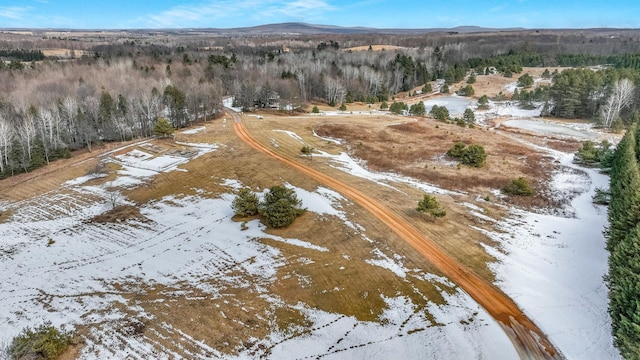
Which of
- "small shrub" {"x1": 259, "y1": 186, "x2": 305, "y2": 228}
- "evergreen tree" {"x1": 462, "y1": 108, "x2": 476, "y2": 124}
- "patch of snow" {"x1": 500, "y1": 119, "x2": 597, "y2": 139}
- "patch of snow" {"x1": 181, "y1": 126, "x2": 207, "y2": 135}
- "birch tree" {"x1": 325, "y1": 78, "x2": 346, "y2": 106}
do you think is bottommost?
"small shrub" {"x1": 259, "y1": 186, "x2": 305, "y2": 228}

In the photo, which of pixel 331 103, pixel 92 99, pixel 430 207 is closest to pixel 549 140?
pixel 430 207

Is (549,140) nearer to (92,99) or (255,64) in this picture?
(92,99)

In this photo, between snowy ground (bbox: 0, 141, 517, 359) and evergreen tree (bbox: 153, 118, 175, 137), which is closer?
snowy ground (bbox: 0, 141, 517, 359)

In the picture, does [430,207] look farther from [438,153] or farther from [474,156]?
[438,153]

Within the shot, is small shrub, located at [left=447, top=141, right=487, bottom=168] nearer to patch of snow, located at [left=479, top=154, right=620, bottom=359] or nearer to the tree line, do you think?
patch of snow, located at [left=479, top=154, right=620, bottom=359]

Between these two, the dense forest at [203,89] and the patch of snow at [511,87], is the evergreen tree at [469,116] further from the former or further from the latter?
the patch of snow at [511,87]

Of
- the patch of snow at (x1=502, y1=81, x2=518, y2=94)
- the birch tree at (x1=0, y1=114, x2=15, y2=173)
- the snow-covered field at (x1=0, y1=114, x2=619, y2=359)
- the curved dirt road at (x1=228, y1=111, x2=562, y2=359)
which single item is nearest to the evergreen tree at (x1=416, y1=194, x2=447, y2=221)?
the curved dirt road at (x1=228, y1=111, x2=562, y2=359)

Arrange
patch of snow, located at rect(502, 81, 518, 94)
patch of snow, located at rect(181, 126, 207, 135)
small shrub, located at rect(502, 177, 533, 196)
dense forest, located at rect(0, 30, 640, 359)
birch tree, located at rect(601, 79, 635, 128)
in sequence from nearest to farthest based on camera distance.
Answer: dense forest, located at rect(0, 30, 640, 359) → small shrub, located at rect(502, 177, 533, 196) → patch of snow, located at rect(181, 126, 207, 135) → birch tree, located at rect(601, 79, 635, 128) → patch of snow, located at rect(502, 81, 518, 94)

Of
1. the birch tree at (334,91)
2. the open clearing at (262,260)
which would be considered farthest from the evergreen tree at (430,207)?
the birch tree at (334,91)
